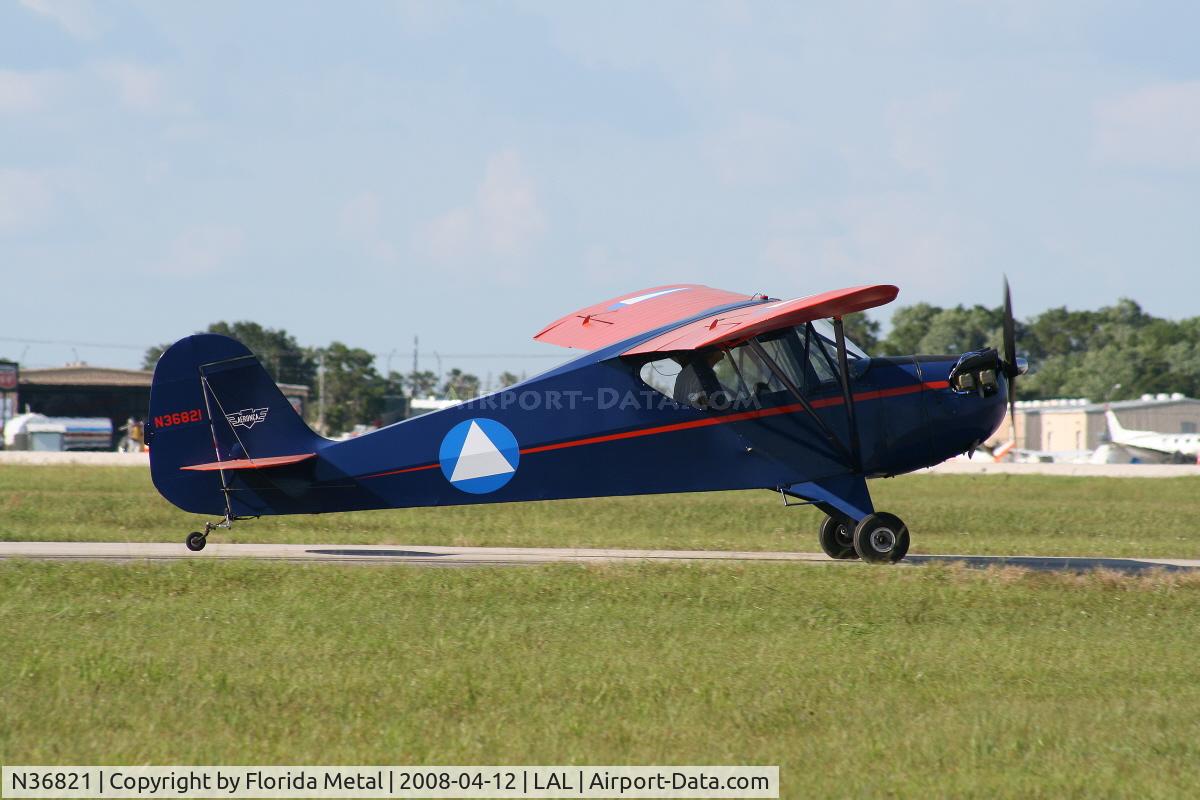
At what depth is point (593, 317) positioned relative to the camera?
53.4ft

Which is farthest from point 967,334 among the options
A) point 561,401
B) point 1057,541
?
point 561,401

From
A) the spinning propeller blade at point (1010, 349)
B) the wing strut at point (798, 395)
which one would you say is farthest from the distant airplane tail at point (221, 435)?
the spinning propeller blade at point (1010, 349)

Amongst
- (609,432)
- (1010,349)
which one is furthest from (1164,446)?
(609,432)

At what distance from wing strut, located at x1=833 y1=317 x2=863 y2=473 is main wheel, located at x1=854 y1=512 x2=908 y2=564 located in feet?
2.27

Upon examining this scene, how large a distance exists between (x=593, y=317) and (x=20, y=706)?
1014 cm

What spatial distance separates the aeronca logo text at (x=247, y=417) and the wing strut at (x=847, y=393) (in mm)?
6479

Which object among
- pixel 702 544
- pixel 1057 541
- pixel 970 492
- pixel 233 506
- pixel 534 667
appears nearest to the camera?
pixel 534 667

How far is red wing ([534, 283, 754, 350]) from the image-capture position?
1533 cm

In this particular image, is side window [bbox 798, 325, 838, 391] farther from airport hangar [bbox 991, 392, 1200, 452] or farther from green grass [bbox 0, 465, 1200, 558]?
airport hangar [bbox 991, 392, 1200, 452]

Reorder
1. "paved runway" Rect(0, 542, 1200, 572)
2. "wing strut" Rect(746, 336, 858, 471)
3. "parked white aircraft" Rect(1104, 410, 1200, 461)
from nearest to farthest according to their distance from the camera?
"wing strut" Rect(746, 336, 858, 471)
"paved runway" Rect(0, 542, 1200, 572)
"parked white aircraft" Rect(1104, 410, 1200, 461)

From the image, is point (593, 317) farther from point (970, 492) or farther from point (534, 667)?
point (970, 492)

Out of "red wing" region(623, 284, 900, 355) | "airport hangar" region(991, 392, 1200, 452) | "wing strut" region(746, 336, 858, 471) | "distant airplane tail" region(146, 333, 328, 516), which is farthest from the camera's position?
"airport hangar" region(991, 392, 1200, 452)

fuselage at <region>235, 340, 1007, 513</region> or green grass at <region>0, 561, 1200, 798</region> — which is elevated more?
fuselage at <region>235, 340, 1007, 513</region>

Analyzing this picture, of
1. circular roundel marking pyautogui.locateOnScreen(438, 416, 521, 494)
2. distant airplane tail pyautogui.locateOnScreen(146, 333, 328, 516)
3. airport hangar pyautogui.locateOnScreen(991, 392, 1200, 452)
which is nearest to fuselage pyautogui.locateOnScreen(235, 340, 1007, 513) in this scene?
circular roundel marking pyautogui.locateOnScreen(438, 416, 521, 494)
